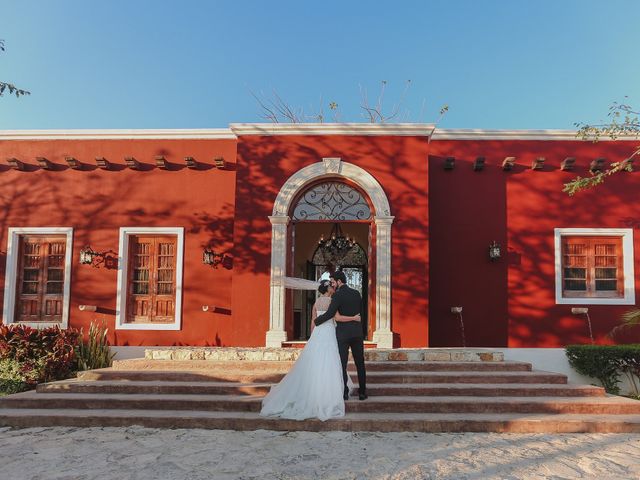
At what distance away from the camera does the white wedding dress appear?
18.9 feet

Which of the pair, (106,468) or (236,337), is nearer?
(106,468)

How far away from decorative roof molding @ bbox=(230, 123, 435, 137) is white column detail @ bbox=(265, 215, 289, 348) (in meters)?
1.59

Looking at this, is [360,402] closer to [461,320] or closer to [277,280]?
[277,280]

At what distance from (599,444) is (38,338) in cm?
763

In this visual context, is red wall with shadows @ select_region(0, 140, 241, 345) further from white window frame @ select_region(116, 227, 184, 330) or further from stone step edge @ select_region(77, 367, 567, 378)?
stone step edge @ select_region(77, 367, 567, 378)

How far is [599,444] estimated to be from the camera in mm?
5156

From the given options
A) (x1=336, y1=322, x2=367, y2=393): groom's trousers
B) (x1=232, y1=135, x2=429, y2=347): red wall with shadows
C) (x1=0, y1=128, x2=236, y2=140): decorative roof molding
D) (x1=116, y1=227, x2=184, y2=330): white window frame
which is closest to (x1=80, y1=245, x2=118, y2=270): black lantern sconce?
(x1=116, y1=227, x2=184, y2=330): white window frame

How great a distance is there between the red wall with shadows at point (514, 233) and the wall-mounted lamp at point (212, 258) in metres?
3.95

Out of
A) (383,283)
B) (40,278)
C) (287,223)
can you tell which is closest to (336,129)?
(287,223)

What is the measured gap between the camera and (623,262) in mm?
9523

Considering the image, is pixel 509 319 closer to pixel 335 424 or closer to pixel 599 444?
pixel 599 444

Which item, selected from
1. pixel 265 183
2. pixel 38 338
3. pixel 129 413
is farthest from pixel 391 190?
pixel 38 338

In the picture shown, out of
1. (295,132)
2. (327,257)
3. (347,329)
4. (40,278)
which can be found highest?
(295,132)

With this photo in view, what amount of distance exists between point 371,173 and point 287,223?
1.73m
